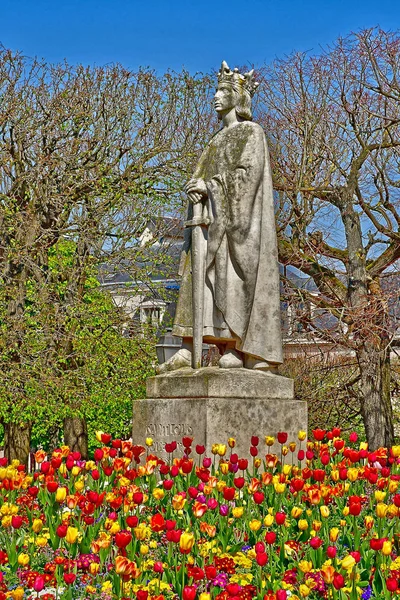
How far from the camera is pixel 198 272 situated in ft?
25.3

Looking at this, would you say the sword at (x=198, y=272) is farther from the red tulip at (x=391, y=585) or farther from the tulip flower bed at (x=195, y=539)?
the red tulip at (x=391, y=585)

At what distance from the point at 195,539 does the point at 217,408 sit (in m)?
2.52

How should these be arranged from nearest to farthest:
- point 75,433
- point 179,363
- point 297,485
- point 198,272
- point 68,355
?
point 297,485 < point 198,272 < point 179,363 < point 68,355 < point 75,433

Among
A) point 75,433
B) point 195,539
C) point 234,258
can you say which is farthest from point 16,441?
point 195,539

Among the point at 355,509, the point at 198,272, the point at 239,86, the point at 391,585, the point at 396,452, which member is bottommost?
the point at 391,585

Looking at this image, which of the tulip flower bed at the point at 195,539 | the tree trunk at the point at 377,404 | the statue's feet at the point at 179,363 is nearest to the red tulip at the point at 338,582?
the tulip flower bed at the point at 195,539

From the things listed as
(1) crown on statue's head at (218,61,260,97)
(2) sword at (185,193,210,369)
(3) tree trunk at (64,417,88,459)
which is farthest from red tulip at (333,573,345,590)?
(3) tree trunk at (64,417,88,459)

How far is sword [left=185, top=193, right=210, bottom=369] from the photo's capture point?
301 inches

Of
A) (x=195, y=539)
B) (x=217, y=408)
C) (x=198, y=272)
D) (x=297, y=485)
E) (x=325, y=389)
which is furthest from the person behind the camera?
(x=325, y=389)

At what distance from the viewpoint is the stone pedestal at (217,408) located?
7.09 m

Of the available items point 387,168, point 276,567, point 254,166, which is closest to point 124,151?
point 387,168

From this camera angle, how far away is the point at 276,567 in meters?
4.31

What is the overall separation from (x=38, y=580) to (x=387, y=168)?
14.2 metres

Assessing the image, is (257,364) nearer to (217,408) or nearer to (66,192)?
(217,408)
